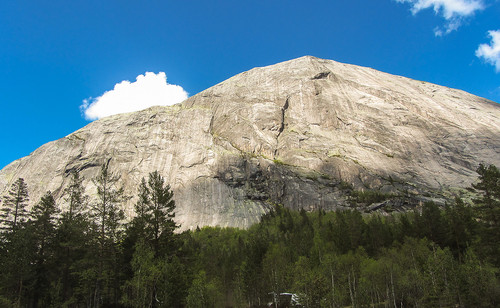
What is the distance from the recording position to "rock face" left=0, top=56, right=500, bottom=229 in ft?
482

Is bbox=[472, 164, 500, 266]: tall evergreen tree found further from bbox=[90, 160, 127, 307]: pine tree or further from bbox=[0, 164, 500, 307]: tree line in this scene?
bbox=[90, 160, 127, 307]: pine tree

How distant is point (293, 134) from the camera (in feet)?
594

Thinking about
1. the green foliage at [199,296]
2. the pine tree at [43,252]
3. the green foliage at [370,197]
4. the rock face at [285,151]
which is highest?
the rock face at [285,151]

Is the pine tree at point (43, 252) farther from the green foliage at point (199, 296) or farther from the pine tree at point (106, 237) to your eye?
the green foliage at point (199, 296)

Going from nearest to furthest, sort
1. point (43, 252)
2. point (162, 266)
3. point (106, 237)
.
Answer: point (162, 266), point (106, 237), point (43, 252)

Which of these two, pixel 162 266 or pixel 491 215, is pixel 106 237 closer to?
pixel 162 266

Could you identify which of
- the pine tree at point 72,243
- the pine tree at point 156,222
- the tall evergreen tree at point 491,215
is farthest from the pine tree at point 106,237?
the tall evergreen tree at point 491,215

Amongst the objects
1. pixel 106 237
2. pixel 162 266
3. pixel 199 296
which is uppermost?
pixel 106 237

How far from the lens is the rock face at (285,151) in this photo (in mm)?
146875

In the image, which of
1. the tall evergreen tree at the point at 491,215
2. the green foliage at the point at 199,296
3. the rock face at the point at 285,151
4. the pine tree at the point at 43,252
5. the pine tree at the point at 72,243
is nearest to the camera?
the green foliage at the point at 199,296

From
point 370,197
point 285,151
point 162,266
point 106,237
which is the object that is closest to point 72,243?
point 106,237

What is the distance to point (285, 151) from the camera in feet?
575

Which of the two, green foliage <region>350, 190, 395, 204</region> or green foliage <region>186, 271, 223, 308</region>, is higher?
green foliage <region>350, 190, 395, 204</region>

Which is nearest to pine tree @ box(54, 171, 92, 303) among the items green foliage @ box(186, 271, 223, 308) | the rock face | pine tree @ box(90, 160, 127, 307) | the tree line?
the tree line
